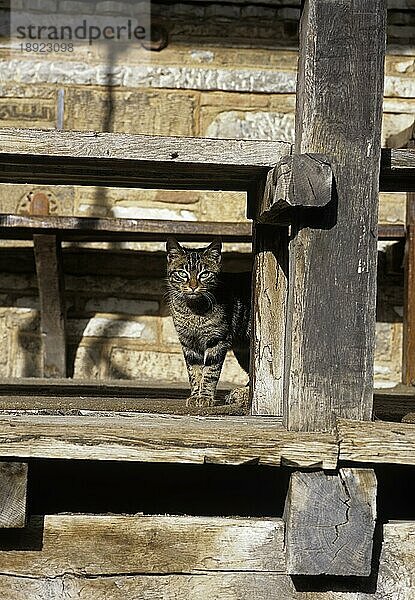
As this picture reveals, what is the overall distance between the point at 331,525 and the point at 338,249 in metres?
0.80

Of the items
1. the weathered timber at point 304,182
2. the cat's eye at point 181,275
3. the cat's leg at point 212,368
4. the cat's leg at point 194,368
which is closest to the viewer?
the weathered timber at point 304,182

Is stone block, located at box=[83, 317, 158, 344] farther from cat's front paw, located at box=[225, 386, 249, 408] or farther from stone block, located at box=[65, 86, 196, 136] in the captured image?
cat's front paw, located at box=[225, 386, 249, 408]

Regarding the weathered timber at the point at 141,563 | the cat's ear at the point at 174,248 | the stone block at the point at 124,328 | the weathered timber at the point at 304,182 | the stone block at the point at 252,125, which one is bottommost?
the weathered timber at the point at 141,563

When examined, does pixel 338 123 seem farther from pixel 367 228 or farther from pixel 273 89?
pixel 273 89

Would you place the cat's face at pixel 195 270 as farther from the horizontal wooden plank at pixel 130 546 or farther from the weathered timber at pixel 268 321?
the horizontal wooden plank at pixel 130 546

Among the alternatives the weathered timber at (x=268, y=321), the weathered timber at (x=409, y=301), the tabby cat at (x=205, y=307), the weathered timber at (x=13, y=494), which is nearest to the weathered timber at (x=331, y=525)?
the weathered timber at (x=268, y=321)

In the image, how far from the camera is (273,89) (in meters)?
5.75

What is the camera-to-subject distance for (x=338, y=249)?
9.09ft

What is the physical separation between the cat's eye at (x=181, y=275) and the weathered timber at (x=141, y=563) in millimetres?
1914

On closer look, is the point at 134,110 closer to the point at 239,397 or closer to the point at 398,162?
the point at 239,397

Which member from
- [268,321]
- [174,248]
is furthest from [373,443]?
[174,248]

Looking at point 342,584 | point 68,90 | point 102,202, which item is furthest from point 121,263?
point 342,584

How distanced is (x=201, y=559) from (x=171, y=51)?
3.70 m

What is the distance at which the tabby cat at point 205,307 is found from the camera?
14.7 feet
